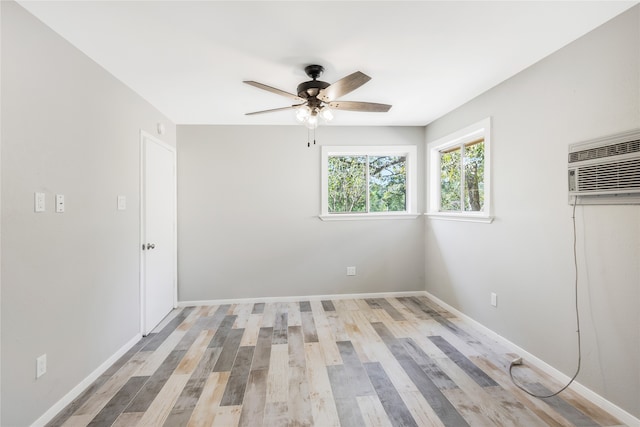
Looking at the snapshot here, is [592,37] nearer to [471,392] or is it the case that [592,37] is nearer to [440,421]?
[471,392]

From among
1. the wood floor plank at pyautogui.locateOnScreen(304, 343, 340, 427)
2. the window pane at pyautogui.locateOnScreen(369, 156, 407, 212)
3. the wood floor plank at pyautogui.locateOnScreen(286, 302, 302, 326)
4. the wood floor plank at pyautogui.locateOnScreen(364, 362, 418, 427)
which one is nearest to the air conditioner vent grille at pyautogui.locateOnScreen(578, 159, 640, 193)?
the wood floor plank at pyautogui.locateOnScreen(364, 362, 418, 427)

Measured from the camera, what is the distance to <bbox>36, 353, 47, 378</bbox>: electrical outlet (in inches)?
65.6

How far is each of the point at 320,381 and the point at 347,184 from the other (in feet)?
8.76

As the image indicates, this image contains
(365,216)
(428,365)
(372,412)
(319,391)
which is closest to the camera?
(372,412)

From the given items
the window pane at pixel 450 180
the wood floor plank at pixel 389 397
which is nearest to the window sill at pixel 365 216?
the window pane at pixel 450 180

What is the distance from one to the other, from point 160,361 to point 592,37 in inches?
155

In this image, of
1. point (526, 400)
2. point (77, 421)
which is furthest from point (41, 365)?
point (526, 400)

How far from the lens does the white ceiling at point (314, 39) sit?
5.44ft

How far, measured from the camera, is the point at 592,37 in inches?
73.8

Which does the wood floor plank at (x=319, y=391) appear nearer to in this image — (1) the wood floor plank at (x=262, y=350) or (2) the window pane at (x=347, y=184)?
(1) the wood floor plank at (x=262, y=350)

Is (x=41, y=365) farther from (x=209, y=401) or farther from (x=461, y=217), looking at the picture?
(x=461, y=217)

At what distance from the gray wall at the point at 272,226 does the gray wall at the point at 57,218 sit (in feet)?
3.94

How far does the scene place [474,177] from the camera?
128 inches

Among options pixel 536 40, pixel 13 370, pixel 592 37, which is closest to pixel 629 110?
pixel 592 37
